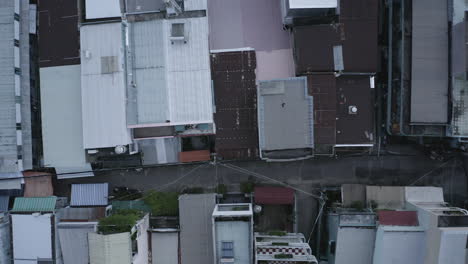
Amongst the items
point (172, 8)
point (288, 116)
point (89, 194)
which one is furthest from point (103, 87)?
point (288, 116)

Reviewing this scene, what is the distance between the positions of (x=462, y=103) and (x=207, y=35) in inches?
827

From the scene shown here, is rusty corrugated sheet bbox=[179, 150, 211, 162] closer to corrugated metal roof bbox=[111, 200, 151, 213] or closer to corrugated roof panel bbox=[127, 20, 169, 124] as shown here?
corrugated roof panel bbox=[127, 20, 169, 124]

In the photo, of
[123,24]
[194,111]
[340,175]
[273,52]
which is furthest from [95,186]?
[340,175]

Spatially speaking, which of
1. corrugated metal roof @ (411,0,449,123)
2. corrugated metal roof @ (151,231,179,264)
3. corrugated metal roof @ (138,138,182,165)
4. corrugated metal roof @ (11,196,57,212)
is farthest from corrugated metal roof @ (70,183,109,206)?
corrugated metal roof @ (411,0,449,123)

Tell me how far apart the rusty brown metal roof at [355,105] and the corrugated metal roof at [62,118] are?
22447 millimetres

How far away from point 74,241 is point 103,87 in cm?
1348

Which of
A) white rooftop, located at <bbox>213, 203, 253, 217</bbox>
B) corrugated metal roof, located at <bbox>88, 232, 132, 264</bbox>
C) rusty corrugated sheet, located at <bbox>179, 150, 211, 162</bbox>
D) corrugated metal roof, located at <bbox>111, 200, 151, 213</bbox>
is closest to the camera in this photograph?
corrugated metal roof, located at <bbox>88, 232, 132, 264</bbox>

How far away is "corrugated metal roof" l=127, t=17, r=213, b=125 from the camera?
27.0 m

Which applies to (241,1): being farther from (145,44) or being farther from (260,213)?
(260,213)

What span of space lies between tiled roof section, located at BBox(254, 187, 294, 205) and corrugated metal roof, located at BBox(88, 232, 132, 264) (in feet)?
37.5

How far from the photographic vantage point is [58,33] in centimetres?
2802

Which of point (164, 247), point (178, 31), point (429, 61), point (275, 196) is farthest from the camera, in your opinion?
point (275, 196)

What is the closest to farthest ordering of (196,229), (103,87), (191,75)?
(103,87) → (191,75) → (196,229)

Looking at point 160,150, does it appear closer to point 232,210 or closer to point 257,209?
point 232,210
